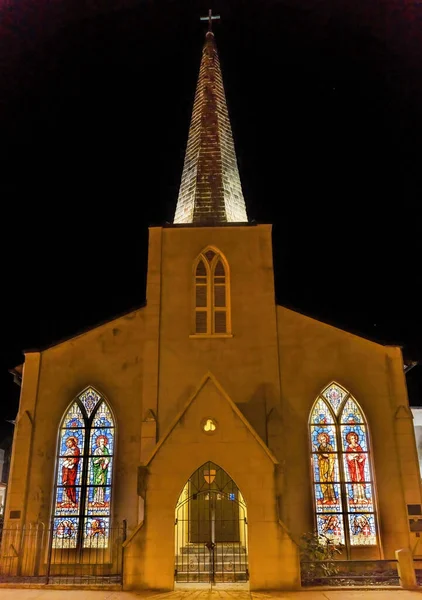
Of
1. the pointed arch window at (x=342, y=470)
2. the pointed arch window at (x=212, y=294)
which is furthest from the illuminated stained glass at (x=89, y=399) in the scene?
the pointed arch window at (x=342, y=470)

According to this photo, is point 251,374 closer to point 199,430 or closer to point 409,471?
point 199,430

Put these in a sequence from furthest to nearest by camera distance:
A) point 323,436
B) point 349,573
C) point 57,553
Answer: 1. point 323,436
2. point 57,553
3. point 349,573

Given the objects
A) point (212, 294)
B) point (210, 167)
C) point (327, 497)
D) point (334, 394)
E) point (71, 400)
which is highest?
point (210, 167)

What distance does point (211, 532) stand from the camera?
47.5 ft

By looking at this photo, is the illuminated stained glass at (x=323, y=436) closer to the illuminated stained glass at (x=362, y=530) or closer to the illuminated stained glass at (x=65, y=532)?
the illuminated stained glass at (x=362, y=530)

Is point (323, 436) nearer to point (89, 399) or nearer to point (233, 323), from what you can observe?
point (233, 323)

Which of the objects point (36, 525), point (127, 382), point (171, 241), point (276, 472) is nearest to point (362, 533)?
point (276, 472)

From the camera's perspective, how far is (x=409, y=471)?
17.5m

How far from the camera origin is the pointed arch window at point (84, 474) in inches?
686

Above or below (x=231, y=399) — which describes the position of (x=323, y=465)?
below

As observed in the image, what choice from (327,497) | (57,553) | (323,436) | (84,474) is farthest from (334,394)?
(57,553)

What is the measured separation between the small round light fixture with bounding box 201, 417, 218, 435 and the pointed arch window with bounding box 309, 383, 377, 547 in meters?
4.92

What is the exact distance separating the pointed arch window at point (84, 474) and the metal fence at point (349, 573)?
254 inches

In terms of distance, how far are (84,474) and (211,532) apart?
18.0 ft
